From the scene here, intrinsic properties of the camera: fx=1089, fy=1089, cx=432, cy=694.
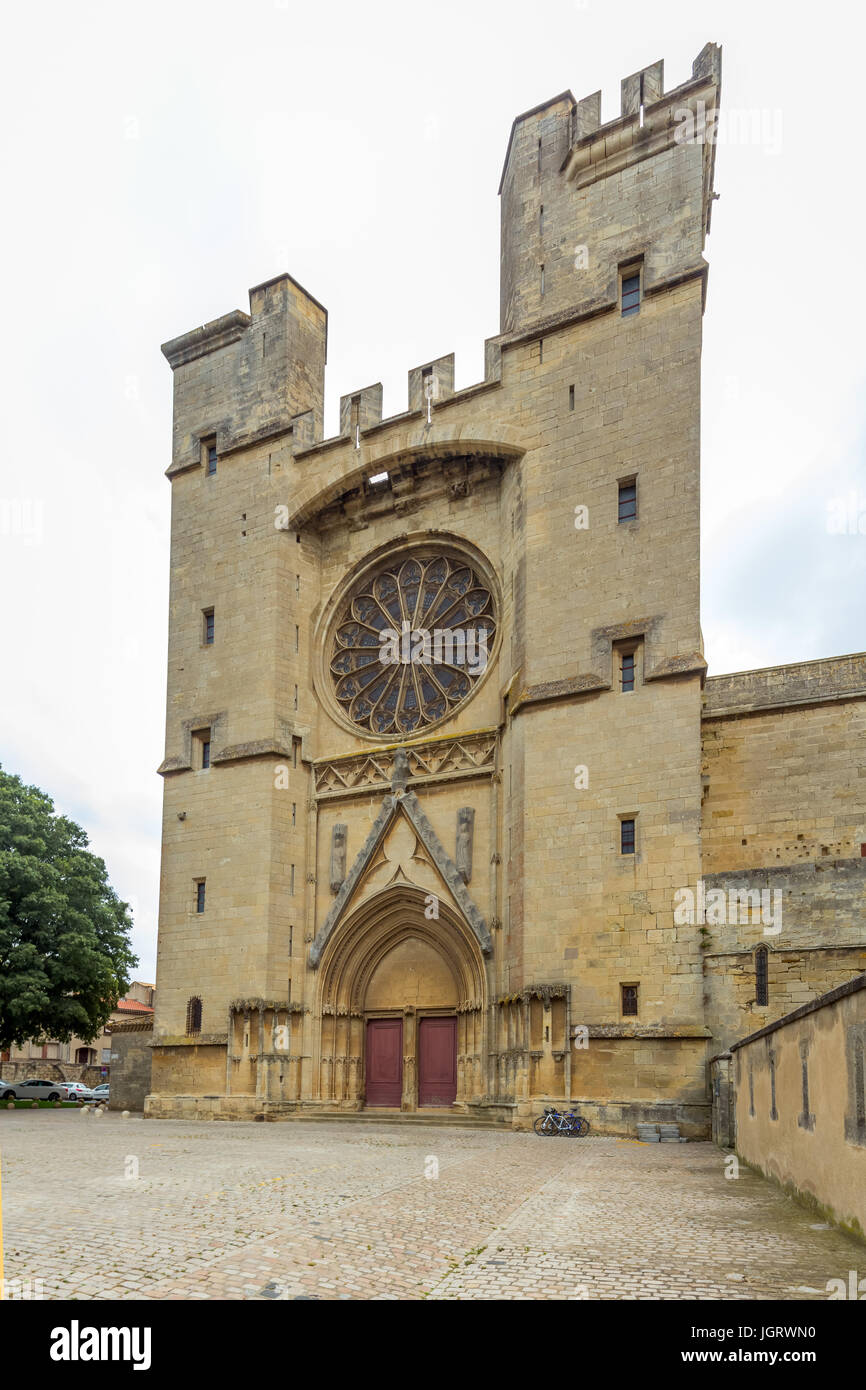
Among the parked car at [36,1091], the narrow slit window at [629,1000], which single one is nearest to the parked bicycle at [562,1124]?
the narrow slit window at [629,1000]

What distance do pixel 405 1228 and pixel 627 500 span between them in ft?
52.4

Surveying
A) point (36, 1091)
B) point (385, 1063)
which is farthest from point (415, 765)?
point (36, 1091)

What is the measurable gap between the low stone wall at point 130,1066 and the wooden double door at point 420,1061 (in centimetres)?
571

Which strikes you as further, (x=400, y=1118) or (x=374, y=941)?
(x=374, y=941)

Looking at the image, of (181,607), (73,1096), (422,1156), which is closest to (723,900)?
(422,1156)

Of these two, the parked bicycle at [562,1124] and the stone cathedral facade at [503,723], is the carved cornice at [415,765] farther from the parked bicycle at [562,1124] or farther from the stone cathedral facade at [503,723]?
the parked bicycle at [562,1124]

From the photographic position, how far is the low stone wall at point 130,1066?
26.0m

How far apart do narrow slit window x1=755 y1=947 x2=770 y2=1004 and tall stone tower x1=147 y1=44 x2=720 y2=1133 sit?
3.33ft

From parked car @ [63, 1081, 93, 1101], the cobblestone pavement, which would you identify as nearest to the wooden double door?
the cobblestone pavement

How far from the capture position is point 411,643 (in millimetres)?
25312

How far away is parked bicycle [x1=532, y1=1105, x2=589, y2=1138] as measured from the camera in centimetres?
1750

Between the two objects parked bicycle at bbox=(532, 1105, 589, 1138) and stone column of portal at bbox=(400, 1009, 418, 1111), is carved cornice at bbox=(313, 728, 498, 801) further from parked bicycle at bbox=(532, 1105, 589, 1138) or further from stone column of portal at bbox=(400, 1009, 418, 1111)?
parked bicycle at bbox=(532, 1105, 589, 1138)

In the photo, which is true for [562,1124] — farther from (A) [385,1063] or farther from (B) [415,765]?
(B) [415,765]

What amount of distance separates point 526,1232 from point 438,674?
59.1 ft
